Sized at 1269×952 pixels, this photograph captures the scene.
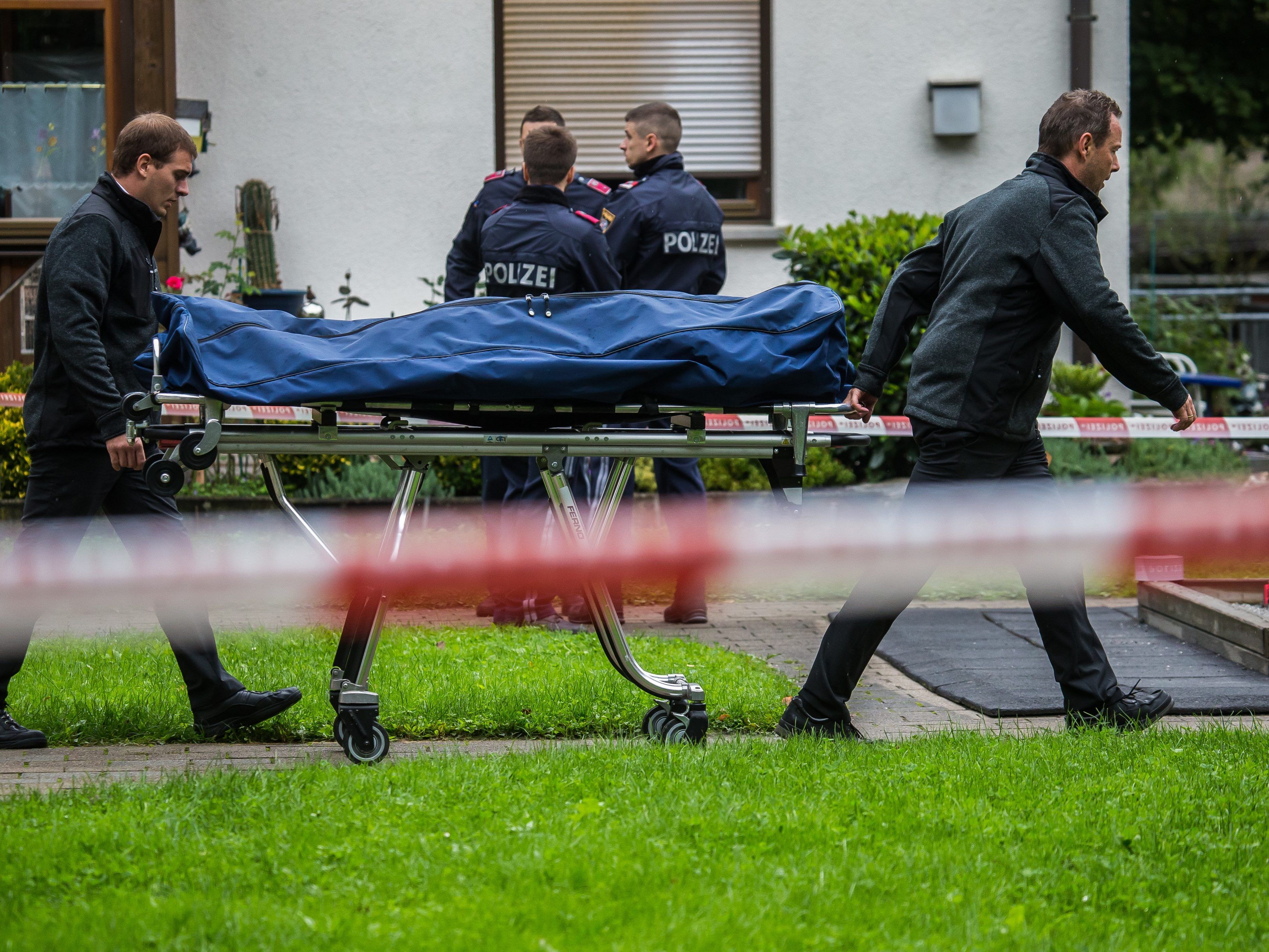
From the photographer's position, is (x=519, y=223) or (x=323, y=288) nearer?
(x=519, y=223)

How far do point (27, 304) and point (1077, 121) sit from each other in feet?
27.3

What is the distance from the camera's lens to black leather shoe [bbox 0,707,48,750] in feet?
16.2

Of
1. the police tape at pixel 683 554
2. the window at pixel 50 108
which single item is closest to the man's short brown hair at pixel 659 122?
the police tape at pixel 683 554

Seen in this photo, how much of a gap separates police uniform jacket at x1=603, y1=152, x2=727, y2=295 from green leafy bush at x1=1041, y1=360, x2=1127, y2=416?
3.78m

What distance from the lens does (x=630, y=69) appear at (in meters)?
11.6

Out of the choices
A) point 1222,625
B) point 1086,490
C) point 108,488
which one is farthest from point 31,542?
point 1086,490

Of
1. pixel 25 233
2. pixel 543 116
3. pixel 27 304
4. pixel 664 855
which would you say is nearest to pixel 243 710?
pixel 664 855

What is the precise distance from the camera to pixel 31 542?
502 centimetres

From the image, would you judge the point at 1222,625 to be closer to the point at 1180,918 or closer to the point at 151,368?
the point at 1180,918

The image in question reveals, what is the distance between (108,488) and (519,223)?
2669mm

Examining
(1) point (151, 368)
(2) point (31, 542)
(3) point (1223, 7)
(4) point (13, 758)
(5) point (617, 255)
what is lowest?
(4) point (13, 758)

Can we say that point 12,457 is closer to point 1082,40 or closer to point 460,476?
point 460,476

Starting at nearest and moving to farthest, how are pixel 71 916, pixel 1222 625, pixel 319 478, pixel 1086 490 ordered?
pixel 71 916
pixel 1222 625
pixel 1086 490
pixel 319 478

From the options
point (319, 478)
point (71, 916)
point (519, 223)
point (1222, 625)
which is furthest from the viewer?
point (319, 478)
